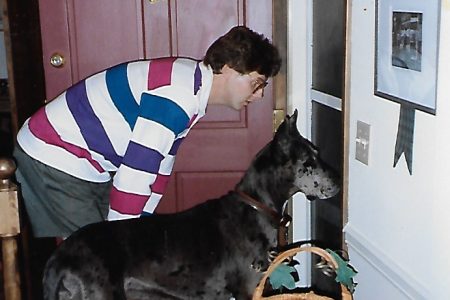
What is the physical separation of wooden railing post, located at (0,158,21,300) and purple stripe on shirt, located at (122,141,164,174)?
0.32 m

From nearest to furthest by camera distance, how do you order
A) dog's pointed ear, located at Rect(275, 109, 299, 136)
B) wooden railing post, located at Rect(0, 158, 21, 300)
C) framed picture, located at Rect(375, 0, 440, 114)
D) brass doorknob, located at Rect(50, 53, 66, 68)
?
framed picture, located at Rect(375, 0, 440, 114) < wooden railing post, located at Rect(0, 158, 21, 300) < dog's pointed ear, located at Rect(275, 109, 299, 136) < brass doorknob, located at Rect(50, 53, 66, 68)

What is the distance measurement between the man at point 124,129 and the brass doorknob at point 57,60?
64 centimetres

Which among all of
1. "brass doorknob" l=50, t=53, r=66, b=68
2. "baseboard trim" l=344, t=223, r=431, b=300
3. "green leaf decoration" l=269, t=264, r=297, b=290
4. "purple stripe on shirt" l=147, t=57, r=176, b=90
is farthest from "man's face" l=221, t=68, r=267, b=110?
"brass doorknob" l=50, t=53, r=66, b=68

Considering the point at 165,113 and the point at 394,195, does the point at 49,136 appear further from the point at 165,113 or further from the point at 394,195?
the point at 394,195

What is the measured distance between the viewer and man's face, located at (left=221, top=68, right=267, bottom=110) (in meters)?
2.22

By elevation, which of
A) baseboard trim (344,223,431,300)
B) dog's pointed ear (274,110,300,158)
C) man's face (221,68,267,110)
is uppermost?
man's face (221,68,267,110)

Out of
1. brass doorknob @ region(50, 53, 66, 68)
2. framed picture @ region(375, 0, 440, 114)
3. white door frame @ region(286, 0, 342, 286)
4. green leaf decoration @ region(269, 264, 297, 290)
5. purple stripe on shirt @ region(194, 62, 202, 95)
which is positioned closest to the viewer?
framed picture @ region(375, 0, 440, 114)

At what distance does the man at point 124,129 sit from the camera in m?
2.11

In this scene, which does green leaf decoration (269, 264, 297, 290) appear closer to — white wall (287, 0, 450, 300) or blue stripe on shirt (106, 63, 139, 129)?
white wall (287, 0, 450, 300)

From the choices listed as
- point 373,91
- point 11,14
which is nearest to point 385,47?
point 373,91

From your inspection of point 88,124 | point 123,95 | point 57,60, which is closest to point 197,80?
point 123,95

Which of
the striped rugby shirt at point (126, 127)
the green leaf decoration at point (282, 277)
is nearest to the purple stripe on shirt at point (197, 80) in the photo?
the striped rugby shirt at point (126, 127)

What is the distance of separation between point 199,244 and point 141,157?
292 millimetres

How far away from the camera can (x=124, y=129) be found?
2.28 m
